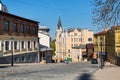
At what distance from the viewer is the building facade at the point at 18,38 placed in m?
58.6

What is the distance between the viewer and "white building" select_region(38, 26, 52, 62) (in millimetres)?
87175

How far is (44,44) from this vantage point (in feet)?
346

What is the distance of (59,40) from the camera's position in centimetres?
16125

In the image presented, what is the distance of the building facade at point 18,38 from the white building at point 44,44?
31.8 ft

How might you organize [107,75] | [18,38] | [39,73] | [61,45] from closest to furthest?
[39,73]
[107,75]
[18,38]
[61,45]

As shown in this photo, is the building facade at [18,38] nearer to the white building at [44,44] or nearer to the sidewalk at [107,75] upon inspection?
the white building at [44,44]

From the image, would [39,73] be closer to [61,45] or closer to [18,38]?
[18,38]

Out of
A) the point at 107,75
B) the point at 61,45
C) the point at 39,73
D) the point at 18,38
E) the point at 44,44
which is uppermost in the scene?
the point at 61,45

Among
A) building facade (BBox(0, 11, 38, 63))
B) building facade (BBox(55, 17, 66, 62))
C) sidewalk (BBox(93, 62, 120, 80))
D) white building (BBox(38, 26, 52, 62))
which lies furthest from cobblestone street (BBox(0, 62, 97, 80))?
building facade (BBox(55, 17, 66, 62))

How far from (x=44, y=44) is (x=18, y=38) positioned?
40.3 m

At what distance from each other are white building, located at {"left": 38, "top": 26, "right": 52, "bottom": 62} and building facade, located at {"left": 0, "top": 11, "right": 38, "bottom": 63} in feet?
31.8

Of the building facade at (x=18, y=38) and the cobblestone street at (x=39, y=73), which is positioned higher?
the building facade at (x=18, y=38)

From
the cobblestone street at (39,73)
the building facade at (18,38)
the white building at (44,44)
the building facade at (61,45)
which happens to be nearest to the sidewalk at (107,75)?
the cobblestone street at (39,73)

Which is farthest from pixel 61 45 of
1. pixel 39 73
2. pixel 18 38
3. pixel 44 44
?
pixel 39 73
